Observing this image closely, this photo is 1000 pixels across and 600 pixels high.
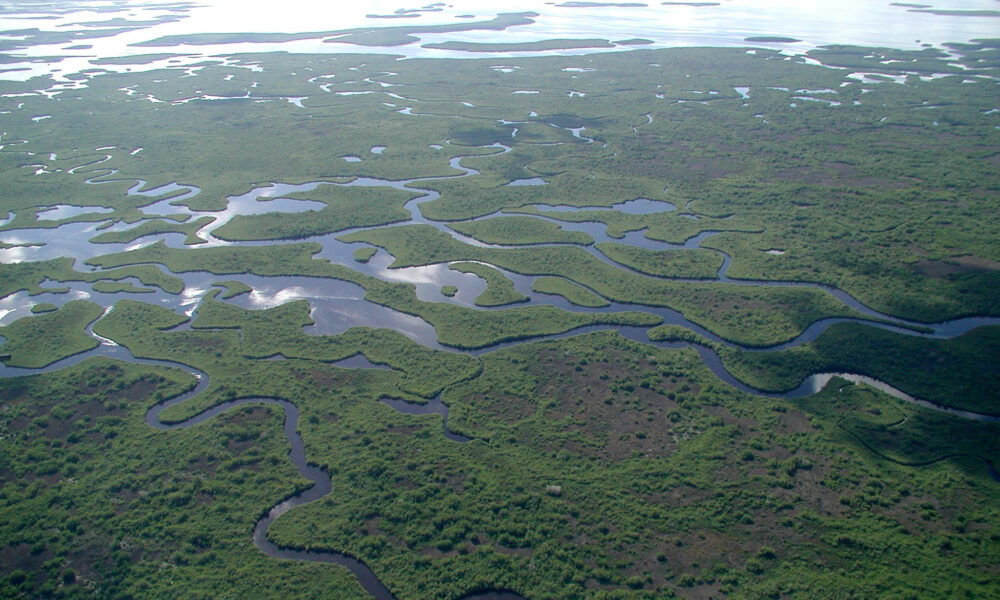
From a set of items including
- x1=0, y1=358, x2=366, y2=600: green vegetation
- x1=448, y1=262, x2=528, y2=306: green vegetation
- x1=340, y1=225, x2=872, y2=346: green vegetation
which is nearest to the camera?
x1=0, y1=358, x2=366, y2=600: green vegetation

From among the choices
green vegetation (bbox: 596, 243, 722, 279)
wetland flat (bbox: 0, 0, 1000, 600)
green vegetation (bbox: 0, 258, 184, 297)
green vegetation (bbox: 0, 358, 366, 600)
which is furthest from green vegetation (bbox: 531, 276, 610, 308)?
green vegetation (bbox: 0, 258, 184, 297)

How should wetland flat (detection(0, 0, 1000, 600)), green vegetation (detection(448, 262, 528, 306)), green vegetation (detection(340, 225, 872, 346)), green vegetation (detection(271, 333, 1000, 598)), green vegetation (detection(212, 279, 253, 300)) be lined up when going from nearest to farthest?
green vegetation (detection(271, 333, 1000, 598)), wetland flat (detection(0, 0, 1000, 600)), green vegetation (detection(340, 225, 872, 346)), green vegetation (detection(448, 262, 528, 306)), green vegetation (detection(212, 279, 253, 300))

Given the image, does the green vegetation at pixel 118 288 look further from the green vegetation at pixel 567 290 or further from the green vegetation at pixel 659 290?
the green vegetation at pixel 567 290

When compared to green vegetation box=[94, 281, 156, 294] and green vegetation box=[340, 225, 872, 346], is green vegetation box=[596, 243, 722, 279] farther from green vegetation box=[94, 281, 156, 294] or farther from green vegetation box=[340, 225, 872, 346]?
green vegetation box=[94, 281, 156, 294]

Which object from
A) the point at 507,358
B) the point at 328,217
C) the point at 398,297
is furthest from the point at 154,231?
the point at 507,358

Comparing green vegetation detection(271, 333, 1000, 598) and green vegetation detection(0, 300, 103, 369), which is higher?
green vegetation detection(271, 333, 1000, 598)

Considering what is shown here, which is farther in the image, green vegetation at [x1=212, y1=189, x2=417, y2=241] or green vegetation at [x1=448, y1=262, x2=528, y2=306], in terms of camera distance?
green vegetation at [x1=212, y1=189, x2=417, y2=241]

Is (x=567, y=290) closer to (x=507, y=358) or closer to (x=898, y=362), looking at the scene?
(x=507, y=358)
